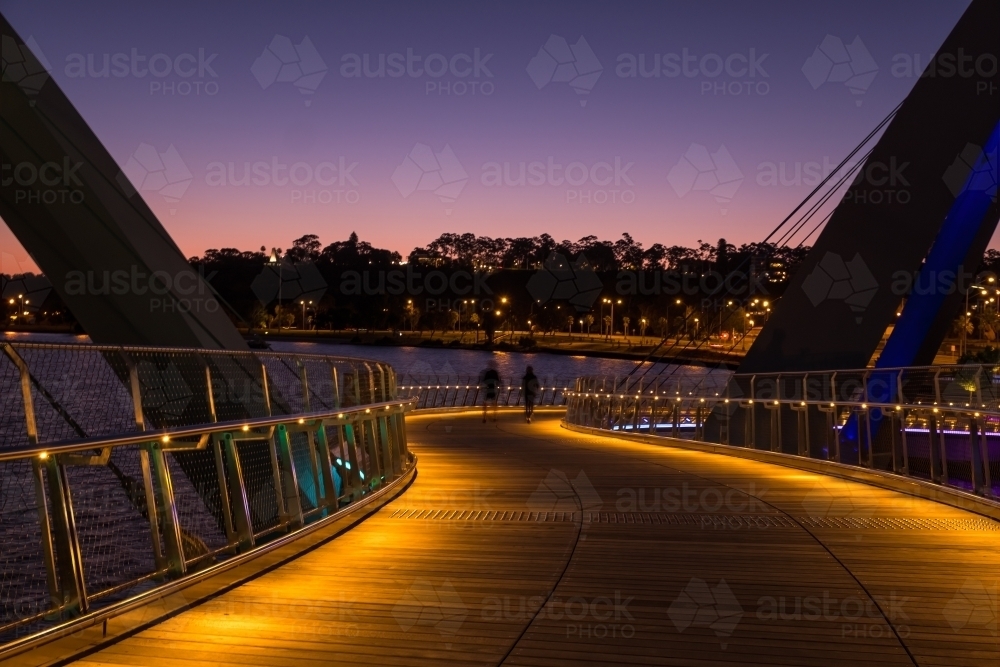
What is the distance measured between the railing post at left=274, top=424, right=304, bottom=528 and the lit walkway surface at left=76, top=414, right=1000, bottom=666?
39 cm

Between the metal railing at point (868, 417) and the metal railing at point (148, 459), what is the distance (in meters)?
5.92

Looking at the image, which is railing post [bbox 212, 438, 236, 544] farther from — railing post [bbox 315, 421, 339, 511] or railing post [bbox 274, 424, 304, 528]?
railing post [bbox 315, 421, 339, 511]

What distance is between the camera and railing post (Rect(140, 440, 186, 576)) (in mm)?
6441

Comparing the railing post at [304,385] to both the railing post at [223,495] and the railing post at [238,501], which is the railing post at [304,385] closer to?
the railing post at [238,501]

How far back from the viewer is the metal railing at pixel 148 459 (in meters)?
5.49

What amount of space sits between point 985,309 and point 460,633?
312 ft

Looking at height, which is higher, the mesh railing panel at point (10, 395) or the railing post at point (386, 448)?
the mesh railing panel at point (10, 395)

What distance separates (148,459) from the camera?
646 centimetres

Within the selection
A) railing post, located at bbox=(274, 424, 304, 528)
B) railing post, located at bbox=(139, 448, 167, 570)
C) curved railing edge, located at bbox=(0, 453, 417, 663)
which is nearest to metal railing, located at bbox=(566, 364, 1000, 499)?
curved railing edge, located at bbox=(0, 453, 417, 663)

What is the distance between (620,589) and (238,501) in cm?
273

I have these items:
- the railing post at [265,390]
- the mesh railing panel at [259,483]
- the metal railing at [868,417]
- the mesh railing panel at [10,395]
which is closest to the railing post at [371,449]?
the railing post at [265,390]

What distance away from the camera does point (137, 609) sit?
5.87 meters

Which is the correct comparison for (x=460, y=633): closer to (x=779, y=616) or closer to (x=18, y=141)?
(x=779, y=616)

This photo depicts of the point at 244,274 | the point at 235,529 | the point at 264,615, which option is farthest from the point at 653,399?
the point at 244,274
